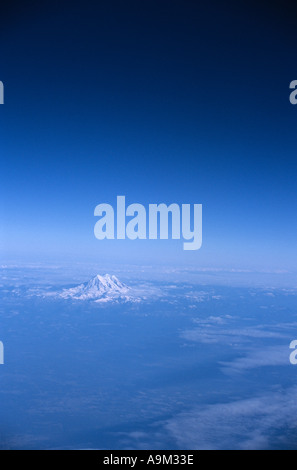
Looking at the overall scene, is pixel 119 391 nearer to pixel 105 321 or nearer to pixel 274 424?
pixel 105 321

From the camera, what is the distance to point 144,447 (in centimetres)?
282

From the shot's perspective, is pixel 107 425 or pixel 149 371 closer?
pixel 107 425
